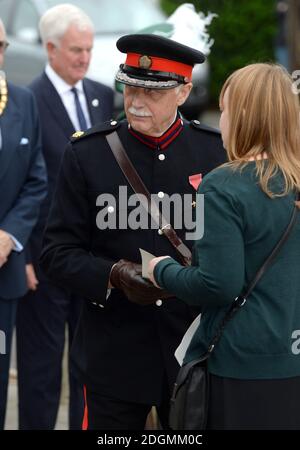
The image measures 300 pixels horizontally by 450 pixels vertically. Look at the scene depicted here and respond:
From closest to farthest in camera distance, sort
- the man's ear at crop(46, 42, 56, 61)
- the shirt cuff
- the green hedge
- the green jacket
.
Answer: the green jacket, the shirt cuff, the man's ear at crop(46, 42, 56, 61), the green hedge

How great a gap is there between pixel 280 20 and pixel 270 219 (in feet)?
43.2

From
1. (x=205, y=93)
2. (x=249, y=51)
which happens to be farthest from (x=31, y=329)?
(x=249, y=51)

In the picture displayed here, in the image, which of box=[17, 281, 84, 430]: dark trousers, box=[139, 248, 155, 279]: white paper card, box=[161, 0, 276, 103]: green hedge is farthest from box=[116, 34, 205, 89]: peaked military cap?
box=[161, 0, 276, 103]: green hedge

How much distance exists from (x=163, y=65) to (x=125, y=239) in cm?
58

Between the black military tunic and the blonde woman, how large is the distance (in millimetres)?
471

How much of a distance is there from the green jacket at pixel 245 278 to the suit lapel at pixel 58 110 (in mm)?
1969

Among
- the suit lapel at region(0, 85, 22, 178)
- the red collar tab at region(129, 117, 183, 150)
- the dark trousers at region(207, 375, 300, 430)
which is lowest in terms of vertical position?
the dark trousers at region(207, 375, 300, 430)

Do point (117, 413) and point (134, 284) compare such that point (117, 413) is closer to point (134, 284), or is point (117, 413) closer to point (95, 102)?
point (134, 284)

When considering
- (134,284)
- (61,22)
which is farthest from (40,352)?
(134,284)

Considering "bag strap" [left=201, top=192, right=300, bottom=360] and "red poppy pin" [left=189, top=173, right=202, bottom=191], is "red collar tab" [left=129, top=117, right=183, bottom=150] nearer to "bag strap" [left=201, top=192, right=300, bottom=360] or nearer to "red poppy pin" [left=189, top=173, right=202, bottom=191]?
"red poppy pin" [left=189, top=173, right=202, bottom=191]

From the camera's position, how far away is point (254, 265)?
2.89m

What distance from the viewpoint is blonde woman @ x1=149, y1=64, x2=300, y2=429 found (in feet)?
9.32

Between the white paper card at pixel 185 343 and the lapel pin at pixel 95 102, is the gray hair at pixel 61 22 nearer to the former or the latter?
the lapel pin at pixel 95 102

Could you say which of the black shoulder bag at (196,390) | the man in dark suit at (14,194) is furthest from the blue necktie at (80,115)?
the black shoulder bag at (196,390)
